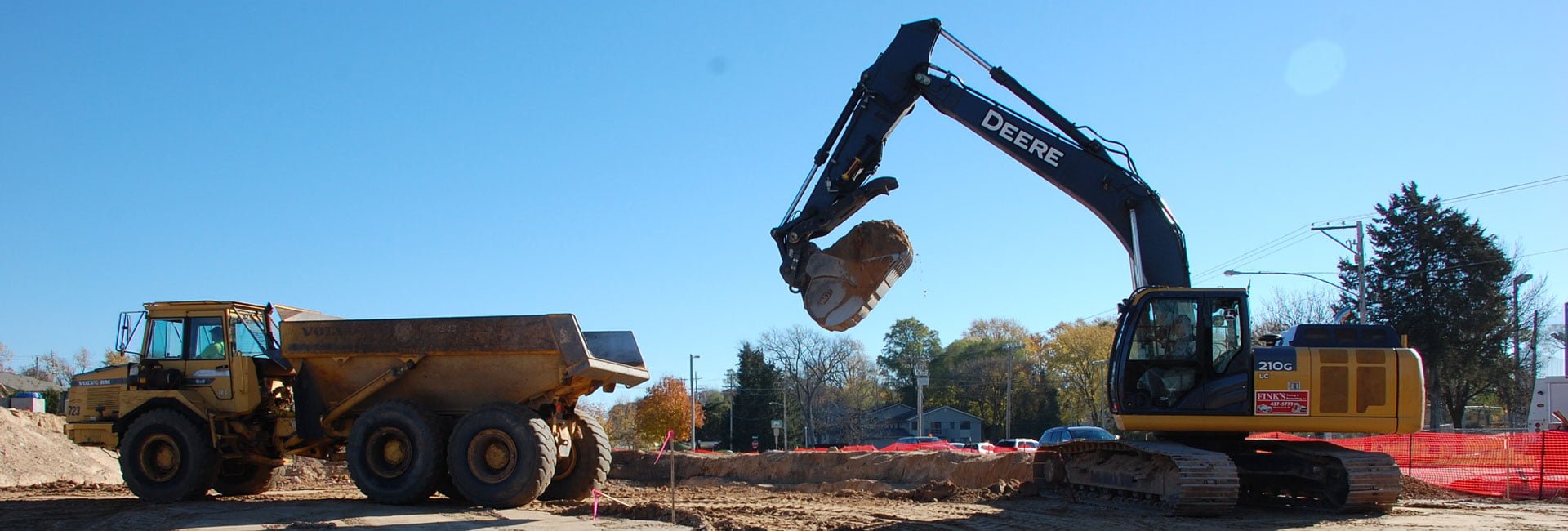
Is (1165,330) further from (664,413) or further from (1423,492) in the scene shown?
(664,413)

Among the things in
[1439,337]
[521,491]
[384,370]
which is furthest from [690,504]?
[1439,337]

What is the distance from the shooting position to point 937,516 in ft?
40.4

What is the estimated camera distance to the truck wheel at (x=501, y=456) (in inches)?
500

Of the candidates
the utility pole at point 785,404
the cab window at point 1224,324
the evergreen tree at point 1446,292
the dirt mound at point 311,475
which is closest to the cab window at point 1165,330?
the cab window at point 1224,324

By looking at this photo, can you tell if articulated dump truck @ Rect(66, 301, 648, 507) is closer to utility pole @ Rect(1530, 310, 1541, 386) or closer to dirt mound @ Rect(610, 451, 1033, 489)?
dirt mound @ Rect(610, 451, 1033, 489)

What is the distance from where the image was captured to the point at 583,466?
1441cm

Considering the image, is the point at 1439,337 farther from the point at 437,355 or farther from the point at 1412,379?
the point at 437,355

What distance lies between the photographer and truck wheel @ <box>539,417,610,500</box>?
1434 centimetres

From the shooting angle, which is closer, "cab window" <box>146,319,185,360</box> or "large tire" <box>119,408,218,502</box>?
"large tire" <box>119,408,218,502</box>

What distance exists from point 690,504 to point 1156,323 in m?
6.01

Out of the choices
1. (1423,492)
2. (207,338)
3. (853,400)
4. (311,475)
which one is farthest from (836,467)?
(853,400)

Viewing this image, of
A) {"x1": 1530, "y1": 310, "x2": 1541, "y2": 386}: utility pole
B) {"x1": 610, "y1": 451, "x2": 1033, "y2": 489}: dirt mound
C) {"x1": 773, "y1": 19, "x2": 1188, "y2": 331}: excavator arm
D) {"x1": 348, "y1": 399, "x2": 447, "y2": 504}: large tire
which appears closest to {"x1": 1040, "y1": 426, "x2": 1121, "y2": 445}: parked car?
{"x1": 610, "y1": 451, "x2": 1033, "y2": 489}: dirt mound

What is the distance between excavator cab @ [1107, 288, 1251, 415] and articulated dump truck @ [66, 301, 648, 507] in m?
6.19

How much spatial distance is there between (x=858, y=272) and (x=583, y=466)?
4.57 meters
